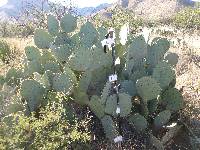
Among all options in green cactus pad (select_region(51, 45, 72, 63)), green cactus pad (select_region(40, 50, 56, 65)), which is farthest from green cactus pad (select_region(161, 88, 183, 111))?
green cactus pad (select_region(40, 50, 56, 65))

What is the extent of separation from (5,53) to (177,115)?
12.7 ft

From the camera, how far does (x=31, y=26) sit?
11.0 m

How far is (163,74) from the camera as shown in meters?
5.03

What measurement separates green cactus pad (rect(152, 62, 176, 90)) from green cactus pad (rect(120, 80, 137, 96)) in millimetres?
271

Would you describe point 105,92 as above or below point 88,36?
below

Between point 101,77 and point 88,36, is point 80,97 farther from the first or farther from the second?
point 88,36

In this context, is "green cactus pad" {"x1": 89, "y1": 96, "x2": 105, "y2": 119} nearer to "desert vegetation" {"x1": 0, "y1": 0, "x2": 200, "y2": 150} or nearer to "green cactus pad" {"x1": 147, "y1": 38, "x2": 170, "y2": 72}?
"desert vegetation" {"x1": 0, "y1": 0, "x2": 200, "y2": 150}

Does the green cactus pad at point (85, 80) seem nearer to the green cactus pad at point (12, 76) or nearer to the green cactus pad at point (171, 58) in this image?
the green cactus pad at point (12, 76)

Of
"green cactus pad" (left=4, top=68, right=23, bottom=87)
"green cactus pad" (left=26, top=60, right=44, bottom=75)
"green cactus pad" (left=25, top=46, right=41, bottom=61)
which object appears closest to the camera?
"green cactus pad" (left=26, top=60, right=44, bottom=75)

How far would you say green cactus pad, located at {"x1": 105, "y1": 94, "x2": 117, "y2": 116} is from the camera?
4.71 metres

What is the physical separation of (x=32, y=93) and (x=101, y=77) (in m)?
0.79

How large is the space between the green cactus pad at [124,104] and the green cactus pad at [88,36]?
40.3 inches

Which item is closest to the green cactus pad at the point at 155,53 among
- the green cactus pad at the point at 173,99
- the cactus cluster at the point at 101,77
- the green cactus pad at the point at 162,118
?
the cactus cluster at the point at 101,77

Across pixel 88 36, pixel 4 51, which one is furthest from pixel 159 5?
pixel 88 36
